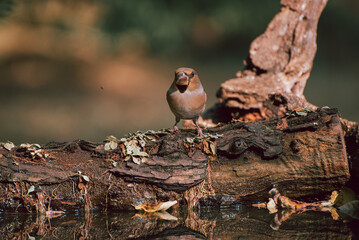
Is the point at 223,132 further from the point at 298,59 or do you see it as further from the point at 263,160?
the point at 298,59

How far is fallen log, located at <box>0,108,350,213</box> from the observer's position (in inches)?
103

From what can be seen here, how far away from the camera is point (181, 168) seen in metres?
2.65

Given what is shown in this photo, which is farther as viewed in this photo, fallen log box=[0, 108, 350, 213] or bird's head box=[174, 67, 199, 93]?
bird's head box=[174, 67, 199, 93]

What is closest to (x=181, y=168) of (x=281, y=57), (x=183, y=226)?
(x=183, y=226)

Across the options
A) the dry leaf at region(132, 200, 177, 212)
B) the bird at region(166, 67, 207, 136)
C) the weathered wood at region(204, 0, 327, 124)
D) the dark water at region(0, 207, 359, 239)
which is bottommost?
the dark water at region(0, 207, 359, 239)

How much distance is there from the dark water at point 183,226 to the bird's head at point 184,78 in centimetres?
109

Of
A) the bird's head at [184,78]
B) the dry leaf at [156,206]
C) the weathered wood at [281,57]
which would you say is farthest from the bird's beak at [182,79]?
the weathered wood at [281,57]

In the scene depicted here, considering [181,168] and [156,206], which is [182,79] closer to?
[181,168]

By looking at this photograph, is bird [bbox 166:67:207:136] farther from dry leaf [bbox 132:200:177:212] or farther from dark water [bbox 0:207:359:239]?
dark water [bbox 0:207:359:239]

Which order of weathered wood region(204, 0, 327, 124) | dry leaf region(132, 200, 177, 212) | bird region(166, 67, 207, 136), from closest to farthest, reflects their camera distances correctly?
dry leaf region(132, 200, 177, 212), bird region(166, 67, 207, 136), weathered wood region(204, 0, 327, 124)

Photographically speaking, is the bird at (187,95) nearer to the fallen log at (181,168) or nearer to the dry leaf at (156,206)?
the fallen log at (181,168)

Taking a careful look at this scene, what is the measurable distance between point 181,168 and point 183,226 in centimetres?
62

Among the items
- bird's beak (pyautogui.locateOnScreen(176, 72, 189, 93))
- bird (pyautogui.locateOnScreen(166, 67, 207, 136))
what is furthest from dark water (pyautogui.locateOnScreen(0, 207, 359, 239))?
bird's beak (pyautogui.locateOnScreen(176, 72, 189, 93))

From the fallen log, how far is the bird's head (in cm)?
47
